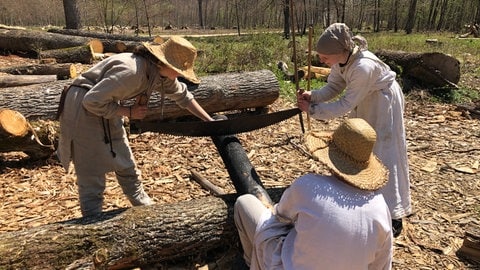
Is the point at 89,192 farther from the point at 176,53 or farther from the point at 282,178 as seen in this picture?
the point at 282,178

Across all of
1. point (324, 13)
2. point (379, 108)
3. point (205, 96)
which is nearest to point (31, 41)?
point (205, 96)

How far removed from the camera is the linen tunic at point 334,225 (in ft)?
7.06

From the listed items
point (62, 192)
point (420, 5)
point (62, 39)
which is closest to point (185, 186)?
point (62, 192)

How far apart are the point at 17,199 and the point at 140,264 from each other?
2.21 meters

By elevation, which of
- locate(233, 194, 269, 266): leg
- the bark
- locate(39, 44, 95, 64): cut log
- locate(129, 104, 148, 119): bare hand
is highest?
locate(129, 104, 148, 119): bare hand

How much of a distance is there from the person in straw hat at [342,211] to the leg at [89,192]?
189 centimetres

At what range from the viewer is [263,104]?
7.47 m

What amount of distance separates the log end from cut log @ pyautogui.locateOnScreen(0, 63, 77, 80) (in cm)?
414

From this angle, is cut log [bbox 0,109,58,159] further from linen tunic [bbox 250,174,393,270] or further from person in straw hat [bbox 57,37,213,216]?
linen tunic [bbox 250,174,393,270]

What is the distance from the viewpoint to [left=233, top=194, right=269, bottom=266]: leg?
2926mm

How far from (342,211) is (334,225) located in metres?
0.09

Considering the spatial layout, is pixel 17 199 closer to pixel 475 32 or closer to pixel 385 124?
pixel 385 124

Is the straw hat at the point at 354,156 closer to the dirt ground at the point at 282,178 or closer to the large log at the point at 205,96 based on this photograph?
the dirt ground at the point at 282,178

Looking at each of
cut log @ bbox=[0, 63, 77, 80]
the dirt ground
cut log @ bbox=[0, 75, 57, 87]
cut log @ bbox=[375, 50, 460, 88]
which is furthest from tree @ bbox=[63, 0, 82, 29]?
cut log @ bbox=[375, 50, 460, 88]
